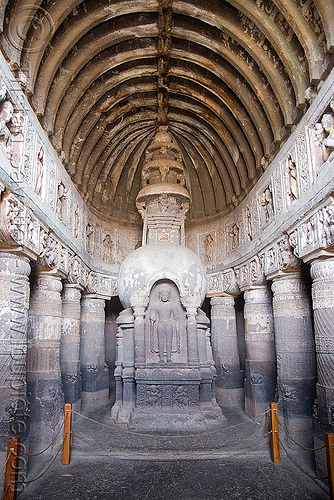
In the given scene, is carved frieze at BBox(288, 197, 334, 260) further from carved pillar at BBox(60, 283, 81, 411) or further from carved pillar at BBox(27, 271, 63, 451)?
carved pillar at BBox(60, 283, 81, 411)

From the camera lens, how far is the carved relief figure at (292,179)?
7.66m

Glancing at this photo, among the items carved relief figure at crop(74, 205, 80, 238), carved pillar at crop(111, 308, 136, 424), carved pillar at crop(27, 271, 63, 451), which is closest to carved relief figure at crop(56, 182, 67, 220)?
carved relief figure at crop(74, 205, 80, 238)

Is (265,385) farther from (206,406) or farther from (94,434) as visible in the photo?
(94,434)

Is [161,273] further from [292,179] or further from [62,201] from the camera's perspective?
[292,179]

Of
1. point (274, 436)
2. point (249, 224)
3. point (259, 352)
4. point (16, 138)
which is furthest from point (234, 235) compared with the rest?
point (16, 138)

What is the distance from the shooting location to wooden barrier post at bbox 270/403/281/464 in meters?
6.73

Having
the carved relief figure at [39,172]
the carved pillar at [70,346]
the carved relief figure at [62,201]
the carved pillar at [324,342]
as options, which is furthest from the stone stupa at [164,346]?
the carved relief figure at [39,172]

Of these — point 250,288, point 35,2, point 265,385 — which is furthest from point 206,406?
point 35,2

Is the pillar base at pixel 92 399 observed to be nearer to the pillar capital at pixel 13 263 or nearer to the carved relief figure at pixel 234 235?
the carved relief figure at pixel 234 235

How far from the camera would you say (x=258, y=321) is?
33.0 ft

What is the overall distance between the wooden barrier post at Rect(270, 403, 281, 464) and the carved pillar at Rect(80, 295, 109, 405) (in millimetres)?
6225

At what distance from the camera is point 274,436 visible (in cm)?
681

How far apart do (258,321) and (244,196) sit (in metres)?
3.66

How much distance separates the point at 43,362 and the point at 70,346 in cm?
235
